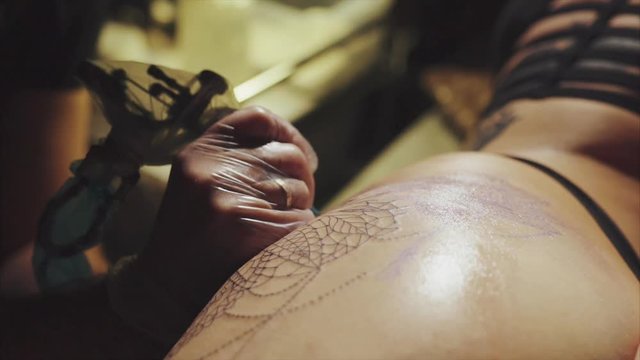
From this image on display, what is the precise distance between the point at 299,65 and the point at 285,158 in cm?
78

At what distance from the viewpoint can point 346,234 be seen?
60cm

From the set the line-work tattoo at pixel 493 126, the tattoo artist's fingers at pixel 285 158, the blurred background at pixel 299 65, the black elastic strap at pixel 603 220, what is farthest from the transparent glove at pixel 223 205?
the line-work tattoo at pixel 493 126

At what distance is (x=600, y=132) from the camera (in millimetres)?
933

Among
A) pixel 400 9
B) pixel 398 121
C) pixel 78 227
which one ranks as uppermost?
pixel 400 9

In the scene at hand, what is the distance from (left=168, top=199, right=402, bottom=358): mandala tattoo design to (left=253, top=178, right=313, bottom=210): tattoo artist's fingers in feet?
0.22

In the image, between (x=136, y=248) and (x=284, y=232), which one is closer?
(x=284, y=232)

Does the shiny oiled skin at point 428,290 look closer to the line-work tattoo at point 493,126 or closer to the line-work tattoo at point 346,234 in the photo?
the line-work tattoo at point 346,234

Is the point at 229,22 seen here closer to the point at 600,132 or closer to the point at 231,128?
the point at 231,128

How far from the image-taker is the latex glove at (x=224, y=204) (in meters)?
0.63

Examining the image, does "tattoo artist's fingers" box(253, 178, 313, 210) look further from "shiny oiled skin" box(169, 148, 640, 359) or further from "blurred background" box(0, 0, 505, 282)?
"blurred background" box(0, 0, 505, 282)

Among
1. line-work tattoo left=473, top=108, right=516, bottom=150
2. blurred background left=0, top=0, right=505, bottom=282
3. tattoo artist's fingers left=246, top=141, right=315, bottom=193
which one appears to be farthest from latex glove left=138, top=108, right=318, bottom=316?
line-work tattoo left=473, top=108, right=516, bottom=150

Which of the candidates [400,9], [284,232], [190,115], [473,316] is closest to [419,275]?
[473,316]

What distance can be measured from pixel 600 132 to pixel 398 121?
4.05 feet

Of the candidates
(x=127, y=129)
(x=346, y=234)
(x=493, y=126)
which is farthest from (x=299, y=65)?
(x=346, y=234)
